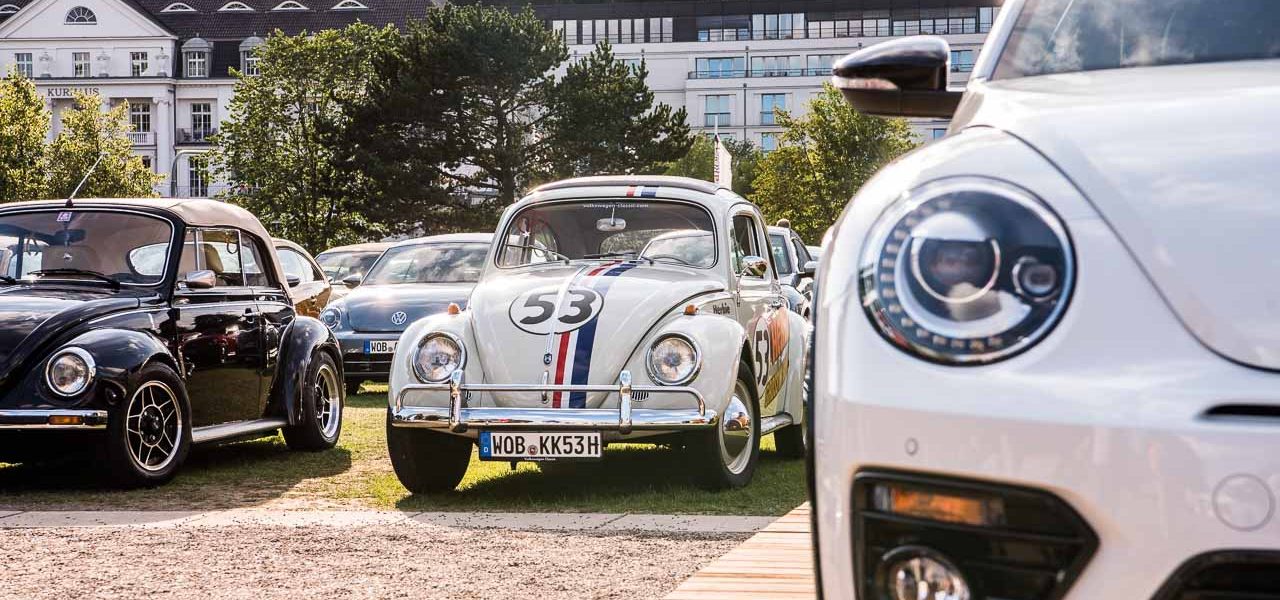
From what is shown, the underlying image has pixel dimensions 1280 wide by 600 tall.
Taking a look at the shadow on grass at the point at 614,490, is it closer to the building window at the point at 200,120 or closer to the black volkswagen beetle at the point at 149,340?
the black volkswagen beetle at the point at 149,340

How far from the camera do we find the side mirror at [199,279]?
9.02 meters

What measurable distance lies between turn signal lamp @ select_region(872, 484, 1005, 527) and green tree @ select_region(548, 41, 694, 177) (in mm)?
53757

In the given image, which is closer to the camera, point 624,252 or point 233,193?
point 624,252

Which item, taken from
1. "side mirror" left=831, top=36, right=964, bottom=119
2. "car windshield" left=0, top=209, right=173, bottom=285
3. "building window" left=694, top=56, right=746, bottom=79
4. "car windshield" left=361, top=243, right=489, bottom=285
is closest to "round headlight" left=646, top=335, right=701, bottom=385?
"car windshield" left=0, top=209, right=173, bottom=285

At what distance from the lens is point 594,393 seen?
7949 mm

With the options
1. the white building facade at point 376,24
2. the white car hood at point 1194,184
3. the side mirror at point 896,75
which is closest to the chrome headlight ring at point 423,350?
the side mirror at point 896,75

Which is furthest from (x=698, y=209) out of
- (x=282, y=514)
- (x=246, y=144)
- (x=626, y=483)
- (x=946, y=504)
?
(x=246, y=144)

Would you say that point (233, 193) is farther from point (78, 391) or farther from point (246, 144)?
point (78, 391)

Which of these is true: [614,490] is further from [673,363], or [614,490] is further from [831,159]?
[831,159]

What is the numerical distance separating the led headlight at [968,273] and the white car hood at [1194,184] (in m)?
0.11

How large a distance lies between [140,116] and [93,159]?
3325cm

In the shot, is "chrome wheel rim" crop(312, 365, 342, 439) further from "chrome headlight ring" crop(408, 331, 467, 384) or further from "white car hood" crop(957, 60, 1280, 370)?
"white car hood" crop(957, 60, 1280, 370)

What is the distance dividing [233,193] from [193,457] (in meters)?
57.9

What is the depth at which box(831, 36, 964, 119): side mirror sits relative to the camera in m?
3.26
